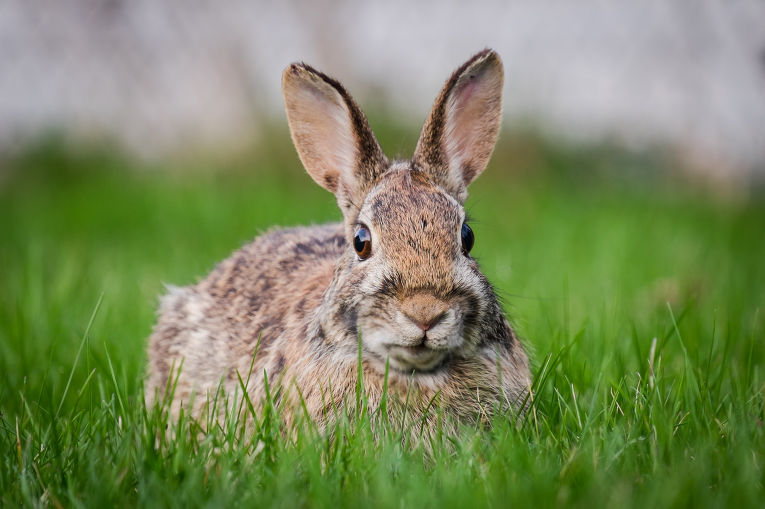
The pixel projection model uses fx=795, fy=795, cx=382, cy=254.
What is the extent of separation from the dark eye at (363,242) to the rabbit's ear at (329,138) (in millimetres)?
356

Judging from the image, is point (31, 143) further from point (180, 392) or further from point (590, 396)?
point (590, 396)

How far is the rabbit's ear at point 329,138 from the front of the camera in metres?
3.04

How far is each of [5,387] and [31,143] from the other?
5.53m

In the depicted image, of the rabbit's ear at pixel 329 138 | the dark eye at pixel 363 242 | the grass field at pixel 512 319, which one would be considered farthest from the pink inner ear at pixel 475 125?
the dark eye at pixel 363 242

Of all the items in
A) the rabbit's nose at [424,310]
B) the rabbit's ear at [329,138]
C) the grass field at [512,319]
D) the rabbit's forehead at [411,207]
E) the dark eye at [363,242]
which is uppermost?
the rabbit's ear at [329,138]

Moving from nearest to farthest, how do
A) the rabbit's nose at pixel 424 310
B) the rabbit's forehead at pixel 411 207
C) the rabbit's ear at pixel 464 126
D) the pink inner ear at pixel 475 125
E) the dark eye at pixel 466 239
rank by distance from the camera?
1. the rabbit's nose at pixel 424 310
2. the rabbit's forehead at pixel 411 207
3. the dark eye at pixel 466 239
4. the rabbit's ear at pixel 464 126
5. the pink inner ear at pixel 475 125

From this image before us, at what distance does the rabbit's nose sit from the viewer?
2.34 m

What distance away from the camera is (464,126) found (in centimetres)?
323

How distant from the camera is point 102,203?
7.27 metres

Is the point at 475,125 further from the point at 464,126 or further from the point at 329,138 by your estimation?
the point at 329,138

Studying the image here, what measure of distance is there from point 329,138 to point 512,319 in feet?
3.43

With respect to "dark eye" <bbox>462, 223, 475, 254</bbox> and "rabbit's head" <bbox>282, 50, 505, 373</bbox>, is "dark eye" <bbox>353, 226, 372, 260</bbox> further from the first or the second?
"dark eye" <bbox>462, 223, 475, 254</bbox>

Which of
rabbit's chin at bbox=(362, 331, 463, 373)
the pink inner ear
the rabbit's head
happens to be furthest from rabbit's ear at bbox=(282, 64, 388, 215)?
rabbit's chin at bbox=(362, 331, 463, 373)

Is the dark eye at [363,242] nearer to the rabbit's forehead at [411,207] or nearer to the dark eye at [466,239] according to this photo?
the rabbit's forehead at [411,207]
